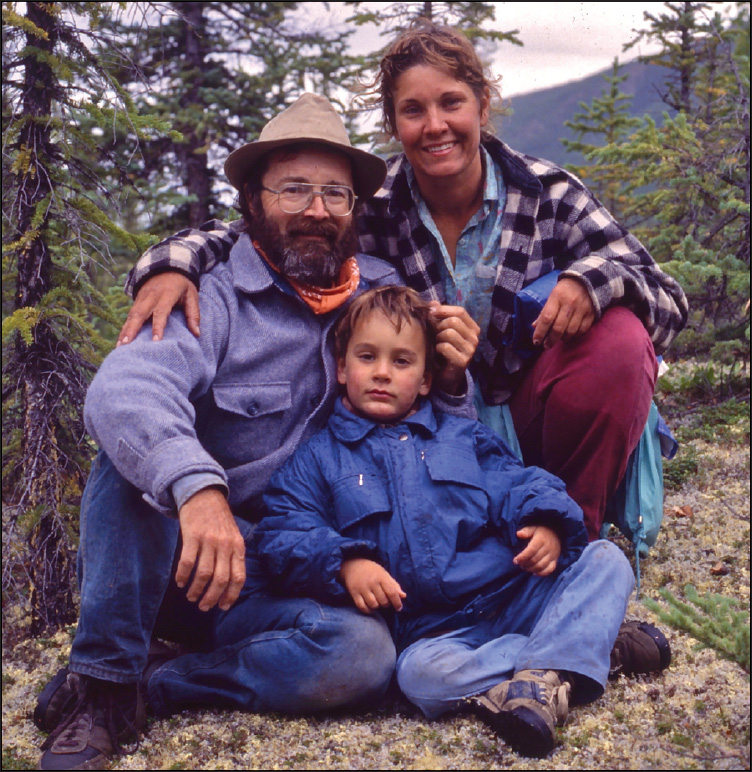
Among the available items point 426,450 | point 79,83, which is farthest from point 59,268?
point 426,450

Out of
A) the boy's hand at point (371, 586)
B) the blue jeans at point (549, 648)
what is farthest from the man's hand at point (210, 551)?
the blue jeans at point (549, 648)

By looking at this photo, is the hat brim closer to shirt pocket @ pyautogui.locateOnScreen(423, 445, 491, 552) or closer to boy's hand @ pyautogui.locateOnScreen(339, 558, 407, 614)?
shirt pocket @ pyautogui.locateOnScreen(423, 445, 491, 552)

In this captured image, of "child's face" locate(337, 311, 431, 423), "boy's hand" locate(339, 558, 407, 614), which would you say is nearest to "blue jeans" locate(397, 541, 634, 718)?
"boy's hand" locate(339, 558, 407, 614)

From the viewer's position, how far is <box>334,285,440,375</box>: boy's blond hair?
3.40m

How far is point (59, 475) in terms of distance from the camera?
456cm

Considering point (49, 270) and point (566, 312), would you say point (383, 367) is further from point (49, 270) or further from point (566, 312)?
point (49, 270)

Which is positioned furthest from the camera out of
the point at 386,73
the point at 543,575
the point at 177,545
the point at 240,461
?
the point at 386,73

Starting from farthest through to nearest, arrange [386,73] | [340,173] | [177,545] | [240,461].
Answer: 1. [386,73]
2. [340,173]
3. [240,461]
4. [177,545]

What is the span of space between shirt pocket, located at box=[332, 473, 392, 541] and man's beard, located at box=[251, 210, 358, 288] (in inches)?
38.0

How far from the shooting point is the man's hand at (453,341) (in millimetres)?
3449

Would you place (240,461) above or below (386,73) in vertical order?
below

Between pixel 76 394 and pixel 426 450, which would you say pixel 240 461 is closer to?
pixel 426 450

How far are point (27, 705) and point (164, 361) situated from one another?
5.49 ft

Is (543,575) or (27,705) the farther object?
(27,705)
